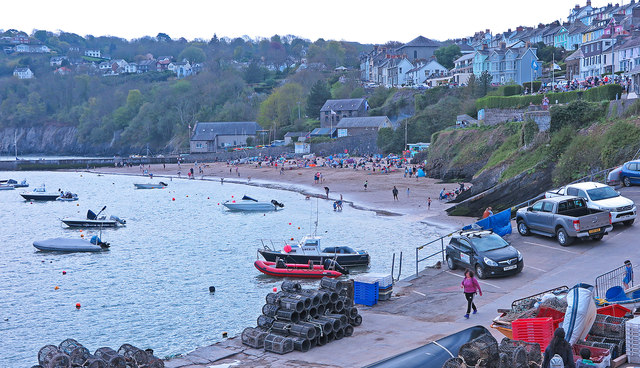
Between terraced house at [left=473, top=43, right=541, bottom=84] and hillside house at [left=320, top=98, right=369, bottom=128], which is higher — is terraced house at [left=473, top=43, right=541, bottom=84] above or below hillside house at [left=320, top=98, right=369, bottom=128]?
above

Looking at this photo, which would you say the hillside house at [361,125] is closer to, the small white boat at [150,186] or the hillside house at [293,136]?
the hillside house at [293,136]

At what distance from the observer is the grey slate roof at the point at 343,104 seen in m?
118

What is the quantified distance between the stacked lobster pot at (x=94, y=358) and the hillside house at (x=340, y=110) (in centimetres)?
10338

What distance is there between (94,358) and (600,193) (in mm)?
19653

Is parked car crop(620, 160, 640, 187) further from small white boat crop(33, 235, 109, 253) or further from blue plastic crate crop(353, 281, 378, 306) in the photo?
small white boat crop(33, 235, 109, 253)

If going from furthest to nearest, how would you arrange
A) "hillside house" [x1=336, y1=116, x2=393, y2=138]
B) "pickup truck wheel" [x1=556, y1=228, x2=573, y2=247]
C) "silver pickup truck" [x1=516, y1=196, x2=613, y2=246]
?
"hillside house" [x1=336, y1=116, x2=393, y2=138]
"pickup truck wheel" [x1=556, y1=228, x2=573, y2=247]
"silver pickup truck" [x1=516, y1=196, x2=613, y2=246]

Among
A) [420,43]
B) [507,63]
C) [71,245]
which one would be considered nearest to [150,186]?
[71,245]

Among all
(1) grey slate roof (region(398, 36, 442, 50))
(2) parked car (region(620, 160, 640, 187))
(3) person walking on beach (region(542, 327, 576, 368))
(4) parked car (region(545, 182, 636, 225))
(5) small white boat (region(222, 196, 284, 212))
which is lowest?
(5) small white boat (region(222, 196, 284, 212))

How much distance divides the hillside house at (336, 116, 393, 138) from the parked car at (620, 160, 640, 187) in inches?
2942

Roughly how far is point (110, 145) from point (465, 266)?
145m

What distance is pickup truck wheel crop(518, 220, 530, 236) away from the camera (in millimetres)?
24609

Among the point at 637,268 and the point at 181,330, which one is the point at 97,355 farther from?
the point at 637,268

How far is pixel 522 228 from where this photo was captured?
2475cm

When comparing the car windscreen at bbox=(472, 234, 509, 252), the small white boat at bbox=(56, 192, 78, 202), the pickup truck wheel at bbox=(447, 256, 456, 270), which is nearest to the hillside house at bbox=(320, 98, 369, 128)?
the small white boat at bbox=(56, 192, 78, 202)
